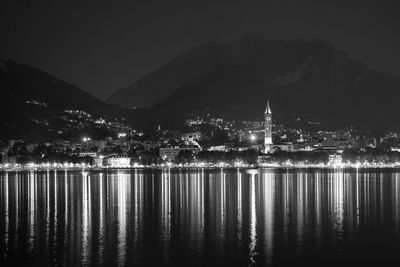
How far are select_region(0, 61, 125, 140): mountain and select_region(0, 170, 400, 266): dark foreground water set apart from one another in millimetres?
115144

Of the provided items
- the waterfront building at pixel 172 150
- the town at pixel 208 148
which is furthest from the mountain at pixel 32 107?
the waterfront building at pixel 172 150

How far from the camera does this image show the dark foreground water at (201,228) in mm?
26094

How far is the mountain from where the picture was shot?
164 meters

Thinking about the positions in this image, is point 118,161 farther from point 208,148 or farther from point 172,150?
point 208,148

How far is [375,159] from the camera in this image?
136 metres

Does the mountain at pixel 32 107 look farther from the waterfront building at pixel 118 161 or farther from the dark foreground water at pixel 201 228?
the dark foreground water at pixel 201 228

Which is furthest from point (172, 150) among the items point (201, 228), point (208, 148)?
point (201, 228)

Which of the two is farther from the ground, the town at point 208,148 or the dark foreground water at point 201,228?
the town at point 208,148

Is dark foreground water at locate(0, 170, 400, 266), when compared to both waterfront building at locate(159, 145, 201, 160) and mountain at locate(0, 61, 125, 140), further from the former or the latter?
mountain at locate(0, 61, 125, 140)

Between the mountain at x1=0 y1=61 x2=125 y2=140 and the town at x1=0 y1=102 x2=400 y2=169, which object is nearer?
the town at x1=0 y1=102 x2=400 y2=169

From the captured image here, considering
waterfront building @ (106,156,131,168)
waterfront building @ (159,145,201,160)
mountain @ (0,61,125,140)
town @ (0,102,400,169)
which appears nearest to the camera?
town @ (0,102,400,169)

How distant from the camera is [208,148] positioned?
166 m

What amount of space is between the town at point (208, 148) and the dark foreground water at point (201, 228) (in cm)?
8425

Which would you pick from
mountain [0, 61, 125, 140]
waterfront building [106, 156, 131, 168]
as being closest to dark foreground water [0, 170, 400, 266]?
waterfront building [106, 156, 131, 168]
